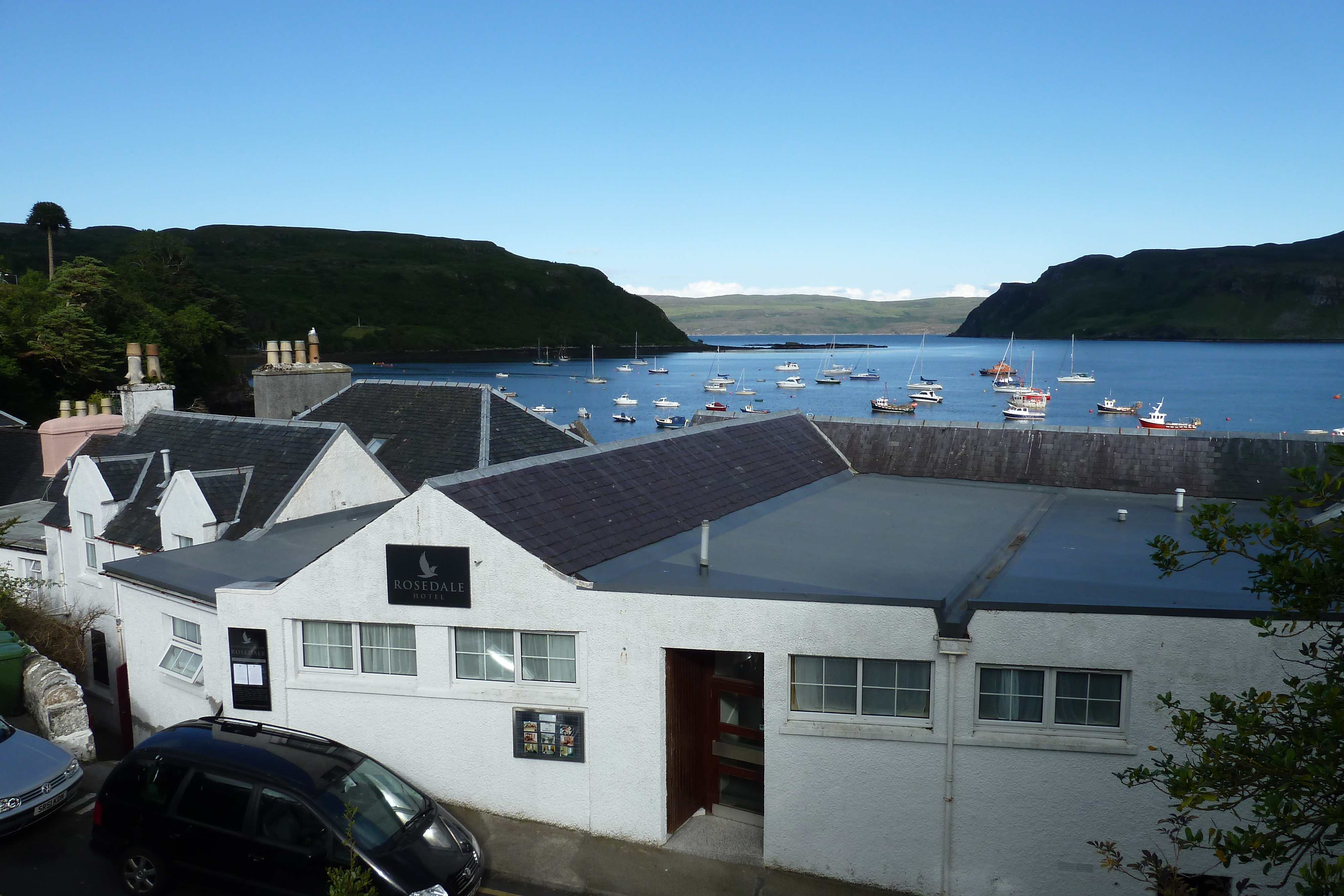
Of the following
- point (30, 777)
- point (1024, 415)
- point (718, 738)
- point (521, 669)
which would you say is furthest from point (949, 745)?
point (1024, 415)

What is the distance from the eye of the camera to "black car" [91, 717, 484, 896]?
913 cm

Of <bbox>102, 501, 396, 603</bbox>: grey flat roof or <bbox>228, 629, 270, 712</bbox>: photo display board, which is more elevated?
<bbox>102, 501, 396, 603</bbox>: grey flat roof

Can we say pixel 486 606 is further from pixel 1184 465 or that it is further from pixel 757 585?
pixel 1184 465

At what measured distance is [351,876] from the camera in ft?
21.0

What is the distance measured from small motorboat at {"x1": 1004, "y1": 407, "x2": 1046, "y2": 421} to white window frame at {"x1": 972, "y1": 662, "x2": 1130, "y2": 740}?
108901 mm

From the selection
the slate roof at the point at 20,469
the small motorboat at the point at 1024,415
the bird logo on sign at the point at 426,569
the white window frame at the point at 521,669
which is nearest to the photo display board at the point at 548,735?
the white window frame at the point at 521,669

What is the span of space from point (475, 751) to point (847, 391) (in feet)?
539

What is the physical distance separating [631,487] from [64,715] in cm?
963

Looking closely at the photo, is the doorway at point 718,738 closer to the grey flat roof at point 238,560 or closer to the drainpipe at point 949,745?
the drainpipe at point 949,745

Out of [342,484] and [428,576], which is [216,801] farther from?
[342,484]

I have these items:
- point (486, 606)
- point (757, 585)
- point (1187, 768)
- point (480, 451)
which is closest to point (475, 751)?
point (486, 606)

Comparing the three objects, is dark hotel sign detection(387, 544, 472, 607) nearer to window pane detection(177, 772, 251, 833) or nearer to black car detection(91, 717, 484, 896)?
black car detection(91, 717, 484, 896)

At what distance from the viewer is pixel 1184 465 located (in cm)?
1967

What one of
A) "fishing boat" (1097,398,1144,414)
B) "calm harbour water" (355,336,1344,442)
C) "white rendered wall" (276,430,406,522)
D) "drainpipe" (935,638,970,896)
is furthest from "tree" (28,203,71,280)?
"fishing boat" (1097,398,1144,414)
